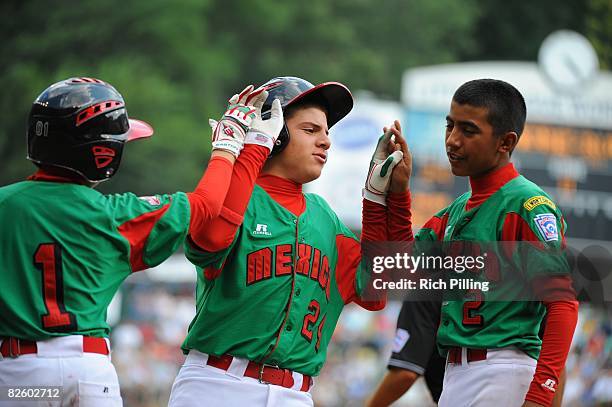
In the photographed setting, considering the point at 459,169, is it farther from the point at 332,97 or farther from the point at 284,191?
the point at 284,191

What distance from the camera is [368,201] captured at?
518 centimetres

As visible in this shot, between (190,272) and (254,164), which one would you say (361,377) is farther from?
(254,164)

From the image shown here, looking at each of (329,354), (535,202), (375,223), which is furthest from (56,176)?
(329,354)

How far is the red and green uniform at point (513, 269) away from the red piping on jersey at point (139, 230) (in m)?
1.48

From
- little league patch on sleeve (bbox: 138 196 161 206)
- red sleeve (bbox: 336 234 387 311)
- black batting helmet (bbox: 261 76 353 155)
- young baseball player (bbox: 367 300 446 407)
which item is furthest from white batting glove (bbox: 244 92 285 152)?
young baseball player (bbox: 367 300 446 407)

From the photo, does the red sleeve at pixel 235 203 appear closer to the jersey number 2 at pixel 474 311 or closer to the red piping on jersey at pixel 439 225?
the red piping on jersey at pixel 439 225

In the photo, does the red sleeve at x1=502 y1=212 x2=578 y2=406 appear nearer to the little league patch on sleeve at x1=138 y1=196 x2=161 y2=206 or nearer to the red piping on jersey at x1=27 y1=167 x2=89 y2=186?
the little league patch on sleeve at x1=138 y1=196 x2=161 y2=206

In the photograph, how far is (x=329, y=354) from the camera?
16.5 m

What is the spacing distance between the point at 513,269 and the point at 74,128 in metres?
2.07

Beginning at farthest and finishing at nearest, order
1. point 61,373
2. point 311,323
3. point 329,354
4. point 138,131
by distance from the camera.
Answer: point 329,354
point 311,323
point 138,131
point 61,373

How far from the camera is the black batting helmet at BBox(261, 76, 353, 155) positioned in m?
5.08

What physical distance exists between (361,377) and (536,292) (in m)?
11.9

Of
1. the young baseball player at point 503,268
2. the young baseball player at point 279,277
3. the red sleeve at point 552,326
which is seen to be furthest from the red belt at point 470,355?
the young baseball player at point 279,277

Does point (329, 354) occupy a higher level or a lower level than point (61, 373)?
lower
